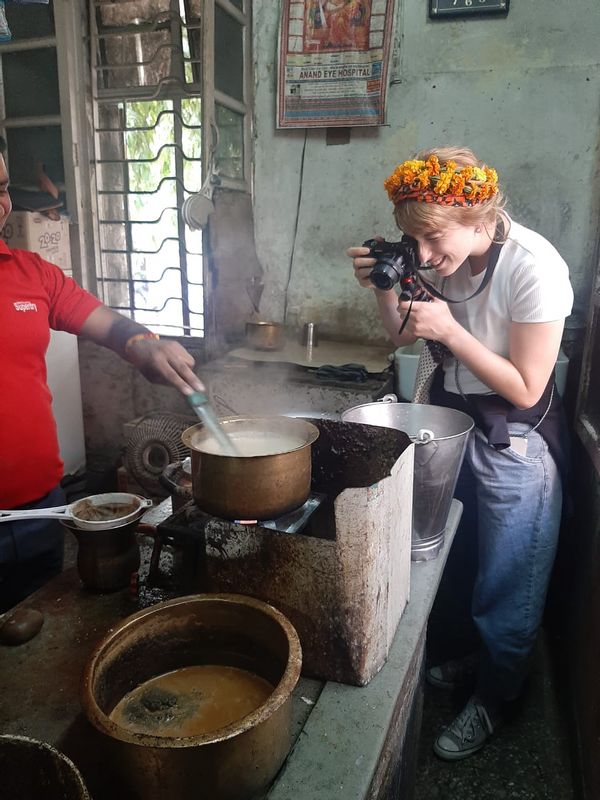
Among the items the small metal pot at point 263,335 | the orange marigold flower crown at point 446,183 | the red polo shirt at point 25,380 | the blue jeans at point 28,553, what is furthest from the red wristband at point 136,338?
the small metal pot at point 263,335

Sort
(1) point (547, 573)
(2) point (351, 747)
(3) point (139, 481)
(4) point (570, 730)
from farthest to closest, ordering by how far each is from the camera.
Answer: (3) point (139, 481) < (4) point (570, 730) < (1) point (547, 573) < (2) point (351, 747)

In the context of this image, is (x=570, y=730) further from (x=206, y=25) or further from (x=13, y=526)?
(x=206, y=25)

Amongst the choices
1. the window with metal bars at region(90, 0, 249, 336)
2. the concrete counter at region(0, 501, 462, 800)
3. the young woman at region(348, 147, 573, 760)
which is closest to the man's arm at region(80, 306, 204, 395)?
the concrete counter at region(0, 501, 462, 800)

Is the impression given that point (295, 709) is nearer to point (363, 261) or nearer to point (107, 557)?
point (107, 557)

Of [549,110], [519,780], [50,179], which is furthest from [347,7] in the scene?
[519,780]

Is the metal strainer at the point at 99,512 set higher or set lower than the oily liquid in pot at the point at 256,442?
lower

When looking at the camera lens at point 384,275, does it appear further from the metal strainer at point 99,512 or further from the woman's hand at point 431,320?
the metal strainer at point 99,512

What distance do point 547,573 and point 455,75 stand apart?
10.6 ft

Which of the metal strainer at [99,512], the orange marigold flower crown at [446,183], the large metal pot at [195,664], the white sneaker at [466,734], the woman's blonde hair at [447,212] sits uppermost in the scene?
the orange marigold flower crown at [446,183]

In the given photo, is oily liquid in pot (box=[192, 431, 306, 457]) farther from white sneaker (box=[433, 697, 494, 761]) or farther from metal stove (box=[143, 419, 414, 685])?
white sneaker (box=[433, 697, 494, 761])

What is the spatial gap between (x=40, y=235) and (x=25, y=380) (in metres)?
2.39

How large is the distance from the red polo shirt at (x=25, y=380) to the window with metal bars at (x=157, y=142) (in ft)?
6.78

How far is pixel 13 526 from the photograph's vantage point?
194 centimetres

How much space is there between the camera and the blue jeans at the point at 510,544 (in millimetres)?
2186
